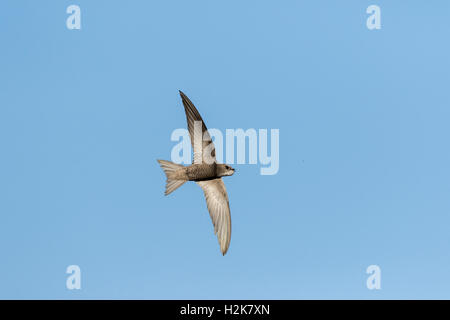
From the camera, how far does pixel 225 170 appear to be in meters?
6.25

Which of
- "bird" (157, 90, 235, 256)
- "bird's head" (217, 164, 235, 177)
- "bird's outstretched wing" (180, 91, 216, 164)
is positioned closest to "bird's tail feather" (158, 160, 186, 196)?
"bird" (157, 90, 235, 256)

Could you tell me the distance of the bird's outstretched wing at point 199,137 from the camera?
20.4ft

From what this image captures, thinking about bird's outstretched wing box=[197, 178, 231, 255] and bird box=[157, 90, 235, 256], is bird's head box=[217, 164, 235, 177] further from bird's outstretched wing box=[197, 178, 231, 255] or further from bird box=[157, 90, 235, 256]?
bird's outstretched wing box=[197, 178, 231, 255]

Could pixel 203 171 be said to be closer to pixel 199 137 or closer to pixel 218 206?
pixel 199 137

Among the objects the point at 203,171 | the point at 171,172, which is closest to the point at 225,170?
the point at 203,171

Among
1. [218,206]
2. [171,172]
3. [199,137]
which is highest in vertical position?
[199,137]

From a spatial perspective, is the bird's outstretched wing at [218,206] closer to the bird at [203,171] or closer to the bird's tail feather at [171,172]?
the bird at [203,171]

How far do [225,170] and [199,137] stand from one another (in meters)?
0.49

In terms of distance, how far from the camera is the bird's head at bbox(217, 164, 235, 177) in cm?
624
